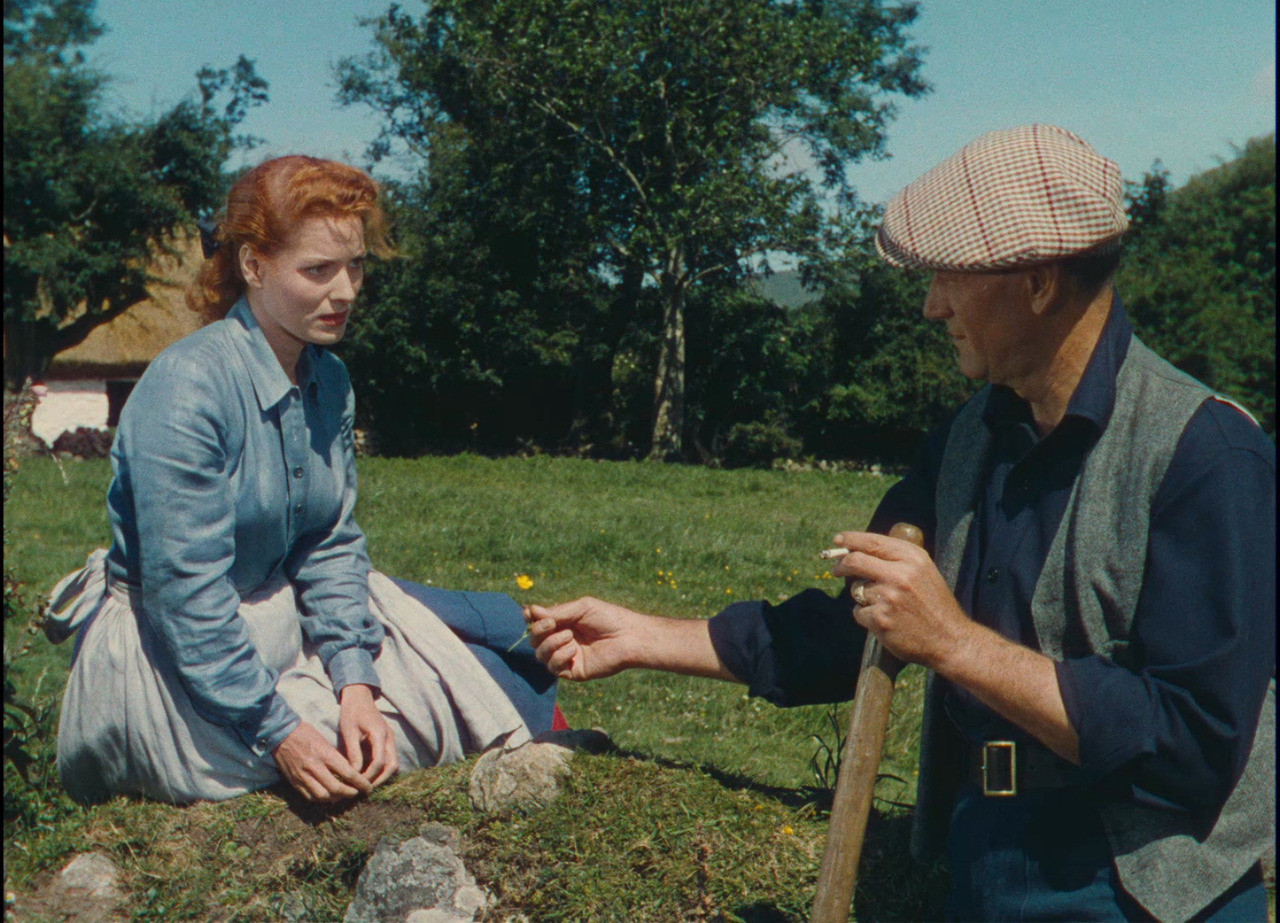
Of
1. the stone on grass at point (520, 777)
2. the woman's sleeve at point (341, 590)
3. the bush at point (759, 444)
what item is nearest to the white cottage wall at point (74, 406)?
the bush at point (759, 444)

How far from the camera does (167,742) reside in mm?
3004

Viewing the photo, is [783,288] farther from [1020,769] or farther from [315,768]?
[1020,769]

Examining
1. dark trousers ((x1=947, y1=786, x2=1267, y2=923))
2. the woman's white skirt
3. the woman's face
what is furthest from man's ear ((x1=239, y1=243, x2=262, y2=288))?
dark trousers ((x1=947, y1=786, x2=1267, y2=923))

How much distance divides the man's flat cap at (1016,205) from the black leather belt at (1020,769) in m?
0.85

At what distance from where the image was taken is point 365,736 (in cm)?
303

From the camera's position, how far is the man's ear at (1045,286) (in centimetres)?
208

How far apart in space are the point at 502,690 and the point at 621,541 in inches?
259

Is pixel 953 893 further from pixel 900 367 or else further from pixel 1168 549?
pixel 900 367

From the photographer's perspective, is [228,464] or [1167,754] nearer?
[1167,754]

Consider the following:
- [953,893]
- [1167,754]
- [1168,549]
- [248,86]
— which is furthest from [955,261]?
[248,86]

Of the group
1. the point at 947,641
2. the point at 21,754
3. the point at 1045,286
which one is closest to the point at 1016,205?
the point at 1045,286

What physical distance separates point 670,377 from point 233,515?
72.0 ft

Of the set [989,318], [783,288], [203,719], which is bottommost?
[203,719]

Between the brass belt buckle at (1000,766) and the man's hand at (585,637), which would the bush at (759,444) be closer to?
the man's hand at (585,637)
